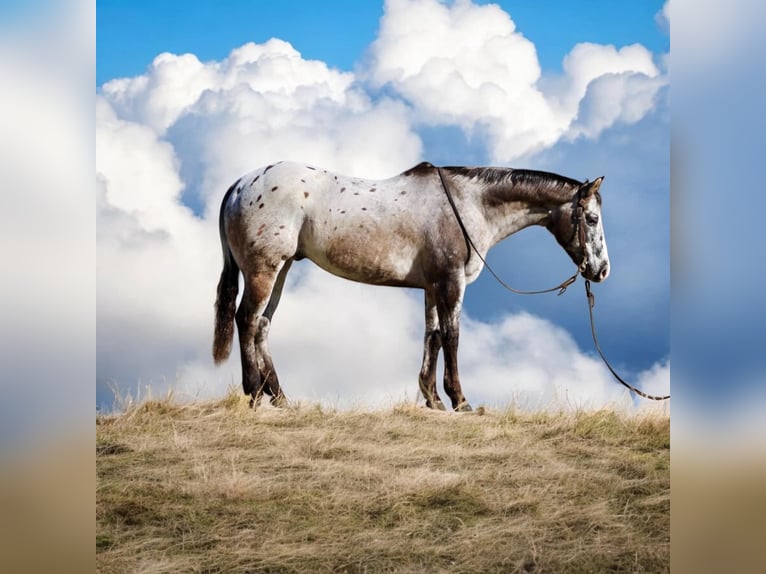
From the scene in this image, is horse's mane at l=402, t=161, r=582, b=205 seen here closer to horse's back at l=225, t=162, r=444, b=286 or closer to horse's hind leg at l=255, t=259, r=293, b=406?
horse's back at l=225, t=162, r=444, b=286

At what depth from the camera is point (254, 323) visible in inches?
290

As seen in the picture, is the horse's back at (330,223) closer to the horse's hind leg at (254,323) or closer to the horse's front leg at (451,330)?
the horse's hind leg at (254,323)

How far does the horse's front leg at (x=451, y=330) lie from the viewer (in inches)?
294

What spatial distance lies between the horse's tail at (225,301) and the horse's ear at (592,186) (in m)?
3.09

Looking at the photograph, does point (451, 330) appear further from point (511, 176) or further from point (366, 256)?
point (511, 176)

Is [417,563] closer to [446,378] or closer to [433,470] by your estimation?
[433,470]

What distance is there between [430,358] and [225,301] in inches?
73.2

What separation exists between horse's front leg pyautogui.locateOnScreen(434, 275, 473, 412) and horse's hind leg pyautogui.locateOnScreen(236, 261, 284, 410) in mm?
1449

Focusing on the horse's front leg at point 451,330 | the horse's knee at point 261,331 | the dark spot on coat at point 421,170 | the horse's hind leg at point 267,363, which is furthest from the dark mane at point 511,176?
the horse's knee at point 261,331
